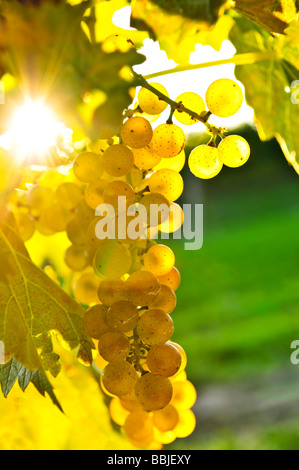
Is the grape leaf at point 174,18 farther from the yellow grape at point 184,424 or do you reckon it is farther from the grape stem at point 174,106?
the yellow grape at point 184,424

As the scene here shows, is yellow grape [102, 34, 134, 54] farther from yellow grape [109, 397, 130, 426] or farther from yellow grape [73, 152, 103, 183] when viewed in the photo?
yellow grape [109, 397, 130, 426]

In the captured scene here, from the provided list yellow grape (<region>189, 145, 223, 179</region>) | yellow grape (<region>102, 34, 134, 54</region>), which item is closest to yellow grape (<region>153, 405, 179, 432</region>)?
yellow grape (<region>189, 145, 223, 179</region>)

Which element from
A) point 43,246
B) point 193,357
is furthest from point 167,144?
point 193,357

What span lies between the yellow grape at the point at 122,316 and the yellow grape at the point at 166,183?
0.10 m

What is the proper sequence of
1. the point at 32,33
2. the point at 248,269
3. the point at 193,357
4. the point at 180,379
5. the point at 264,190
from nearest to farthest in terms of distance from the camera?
the point at 32,33
the point at 180,379
the point at 193,357
the point at 248,269
the point at 264,190

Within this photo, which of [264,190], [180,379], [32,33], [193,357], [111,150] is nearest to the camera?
[32,33]

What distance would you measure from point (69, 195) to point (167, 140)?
0.48 feet

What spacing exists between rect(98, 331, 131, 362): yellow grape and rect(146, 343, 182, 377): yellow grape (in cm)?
2

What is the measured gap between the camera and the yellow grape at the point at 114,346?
1.48ft

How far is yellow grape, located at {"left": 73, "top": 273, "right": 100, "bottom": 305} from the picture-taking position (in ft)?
1.81

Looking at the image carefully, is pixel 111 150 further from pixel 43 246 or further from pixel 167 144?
pixel 43 246

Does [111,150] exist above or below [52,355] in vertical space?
above
